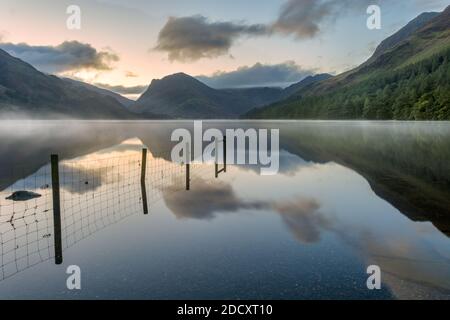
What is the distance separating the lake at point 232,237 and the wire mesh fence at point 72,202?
11 centimetres

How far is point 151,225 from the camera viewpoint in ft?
69.3

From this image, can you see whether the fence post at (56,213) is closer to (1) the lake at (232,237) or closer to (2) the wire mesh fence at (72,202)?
(2) the wire mesh fence at (72,202)

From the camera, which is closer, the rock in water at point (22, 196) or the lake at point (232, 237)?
the lake at point (232, 237)

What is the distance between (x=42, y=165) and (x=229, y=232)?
3585cm

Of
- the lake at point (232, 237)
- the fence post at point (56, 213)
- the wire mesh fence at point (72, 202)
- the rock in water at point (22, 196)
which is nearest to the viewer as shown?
the lake at point (232, 237)

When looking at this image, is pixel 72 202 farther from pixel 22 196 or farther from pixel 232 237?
pixel 232 237

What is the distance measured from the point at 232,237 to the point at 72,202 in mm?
13559

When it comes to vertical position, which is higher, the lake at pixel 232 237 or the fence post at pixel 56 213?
the fence post at pixel 56 213

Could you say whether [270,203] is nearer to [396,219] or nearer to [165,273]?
[396,219]

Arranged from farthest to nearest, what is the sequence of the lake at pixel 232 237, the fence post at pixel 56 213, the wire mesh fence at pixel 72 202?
the wire mesh fence at pixel 72 202, the fence post at pixel 56 213, the lake at pixel 232 237

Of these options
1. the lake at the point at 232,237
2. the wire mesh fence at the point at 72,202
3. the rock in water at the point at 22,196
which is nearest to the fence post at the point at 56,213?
the wire mesh fence at the point at 72,202

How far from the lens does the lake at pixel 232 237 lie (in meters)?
13.1

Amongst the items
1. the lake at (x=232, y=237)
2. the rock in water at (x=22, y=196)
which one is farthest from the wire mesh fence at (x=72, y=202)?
the lake at (x=232, y=237)

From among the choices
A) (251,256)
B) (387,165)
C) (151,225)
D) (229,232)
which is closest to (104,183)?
(151,225)
